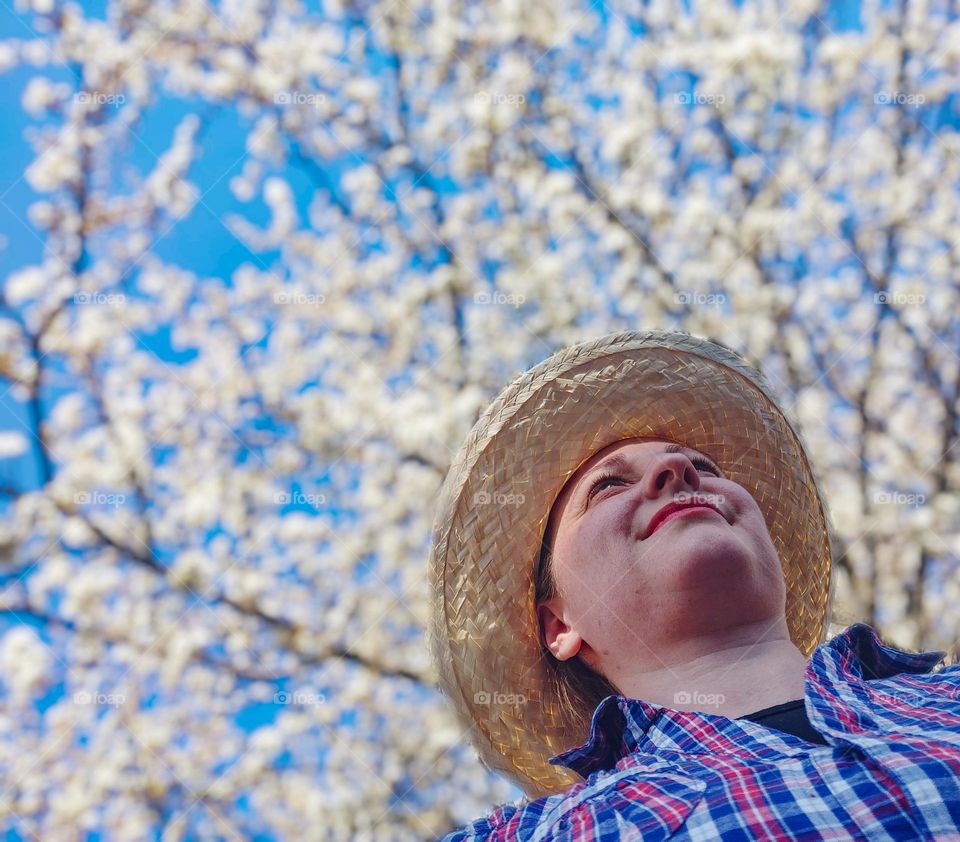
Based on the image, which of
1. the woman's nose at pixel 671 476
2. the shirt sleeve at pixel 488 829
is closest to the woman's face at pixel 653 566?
the woman's nose at pixel 671 476

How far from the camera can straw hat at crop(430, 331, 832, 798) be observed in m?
1.84

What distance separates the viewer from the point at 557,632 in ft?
6.07

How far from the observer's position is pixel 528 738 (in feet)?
A: 5.97

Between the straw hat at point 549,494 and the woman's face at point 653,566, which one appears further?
the straw hat at point 549,494

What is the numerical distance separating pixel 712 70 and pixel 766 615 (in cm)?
428

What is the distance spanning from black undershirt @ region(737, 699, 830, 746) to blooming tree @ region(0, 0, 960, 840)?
293 centimetres

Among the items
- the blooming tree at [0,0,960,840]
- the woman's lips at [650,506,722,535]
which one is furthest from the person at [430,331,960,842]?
the blooming tree at [0,0,960,840]

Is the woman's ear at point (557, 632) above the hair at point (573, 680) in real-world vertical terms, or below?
above

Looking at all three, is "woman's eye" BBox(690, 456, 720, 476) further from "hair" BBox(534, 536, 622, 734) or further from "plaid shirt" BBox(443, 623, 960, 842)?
"plaid shirt" BBox(443, 623, 960, 842)

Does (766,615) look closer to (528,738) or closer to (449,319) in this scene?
(528,738)

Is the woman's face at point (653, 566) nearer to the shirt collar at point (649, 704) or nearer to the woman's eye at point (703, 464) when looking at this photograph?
the woman's eye at point (703, 464)

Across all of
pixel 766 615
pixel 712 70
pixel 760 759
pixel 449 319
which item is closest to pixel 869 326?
pixel 712 70

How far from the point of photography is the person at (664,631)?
3.63 ft

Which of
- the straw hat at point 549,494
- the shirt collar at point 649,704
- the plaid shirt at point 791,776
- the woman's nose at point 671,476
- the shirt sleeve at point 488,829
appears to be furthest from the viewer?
the straw hat at point 549,494
